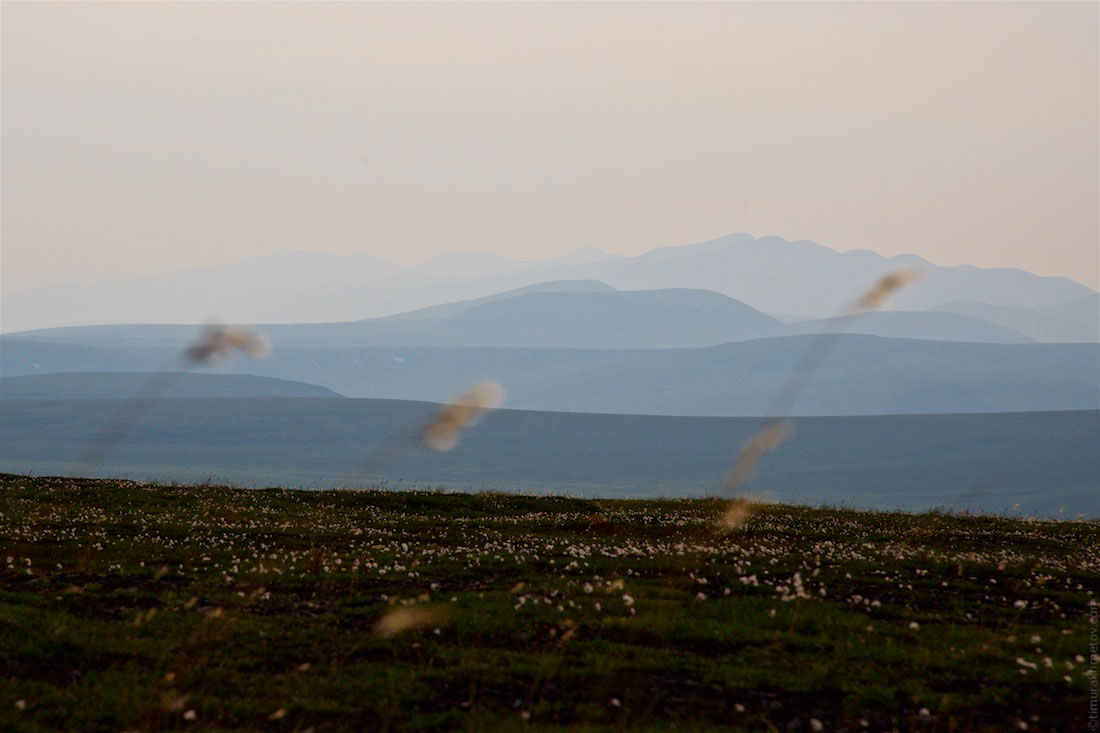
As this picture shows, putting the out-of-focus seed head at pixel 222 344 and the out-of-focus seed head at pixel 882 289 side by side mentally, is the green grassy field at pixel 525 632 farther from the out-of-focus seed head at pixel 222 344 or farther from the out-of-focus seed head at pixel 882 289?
the out-of-focus seed head at pixel 882 289

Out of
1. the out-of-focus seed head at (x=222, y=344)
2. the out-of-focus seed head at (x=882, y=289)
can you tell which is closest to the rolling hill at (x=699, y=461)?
the out-of-focus seed head at (x=882, y=289)

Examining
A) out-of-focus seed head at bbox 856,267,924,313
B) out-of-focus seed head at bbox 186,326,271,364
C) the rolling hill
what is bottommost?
the rolling hill

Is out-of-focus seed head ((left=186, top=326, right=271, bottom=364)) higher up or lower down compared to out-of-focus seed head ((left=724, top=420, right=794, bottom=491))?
higher up

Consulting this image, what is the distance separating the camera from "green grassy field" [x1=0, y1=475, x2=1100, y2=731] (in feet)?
41.7

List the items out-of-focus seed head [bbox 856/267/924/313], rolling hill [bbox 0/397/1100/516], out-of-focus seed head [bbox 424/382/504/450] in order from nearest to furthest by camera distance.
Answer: out-of-focus seed head [bbox 424/382/504/450] < out-of-focus seed head [bbox 856/267/924/313] < rolling hill [bbox 0/397/1100/516]

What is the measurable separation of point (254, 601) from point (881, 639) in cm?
1097

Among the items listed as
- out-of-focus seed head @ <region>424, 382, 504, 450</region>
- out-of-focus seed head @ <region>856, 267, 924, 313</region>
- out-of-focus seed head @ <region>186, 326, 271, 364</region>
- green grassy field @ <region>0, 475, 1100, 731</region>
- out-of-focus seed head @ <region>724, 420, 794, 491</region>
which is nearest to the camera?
out-of-focus seed head @ <region>186, 326, 271, 364</region>

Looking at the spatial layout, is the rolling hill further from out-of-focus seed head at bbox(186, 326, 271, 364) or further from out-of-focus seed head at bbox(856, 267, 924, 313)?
out-of-focus seed head at bbox(186, 326, 271, 364)

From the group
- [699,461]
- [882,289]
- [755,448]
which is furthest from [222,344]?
[699,461]

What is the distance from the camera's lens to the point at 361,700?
12930mm

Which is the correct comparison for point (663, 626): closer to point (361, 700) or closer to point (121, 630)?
point (361, 700)

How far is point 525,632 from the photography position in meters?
16.4

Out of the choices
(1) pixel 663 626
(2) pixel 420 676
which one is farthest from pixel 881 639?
(2) pixel 420 676

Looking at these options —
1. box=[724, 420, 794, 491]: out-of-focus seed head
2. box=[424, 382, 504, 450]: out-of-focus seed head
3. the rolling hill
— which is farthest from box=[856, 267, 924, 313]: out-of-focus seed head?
the rolling hill
